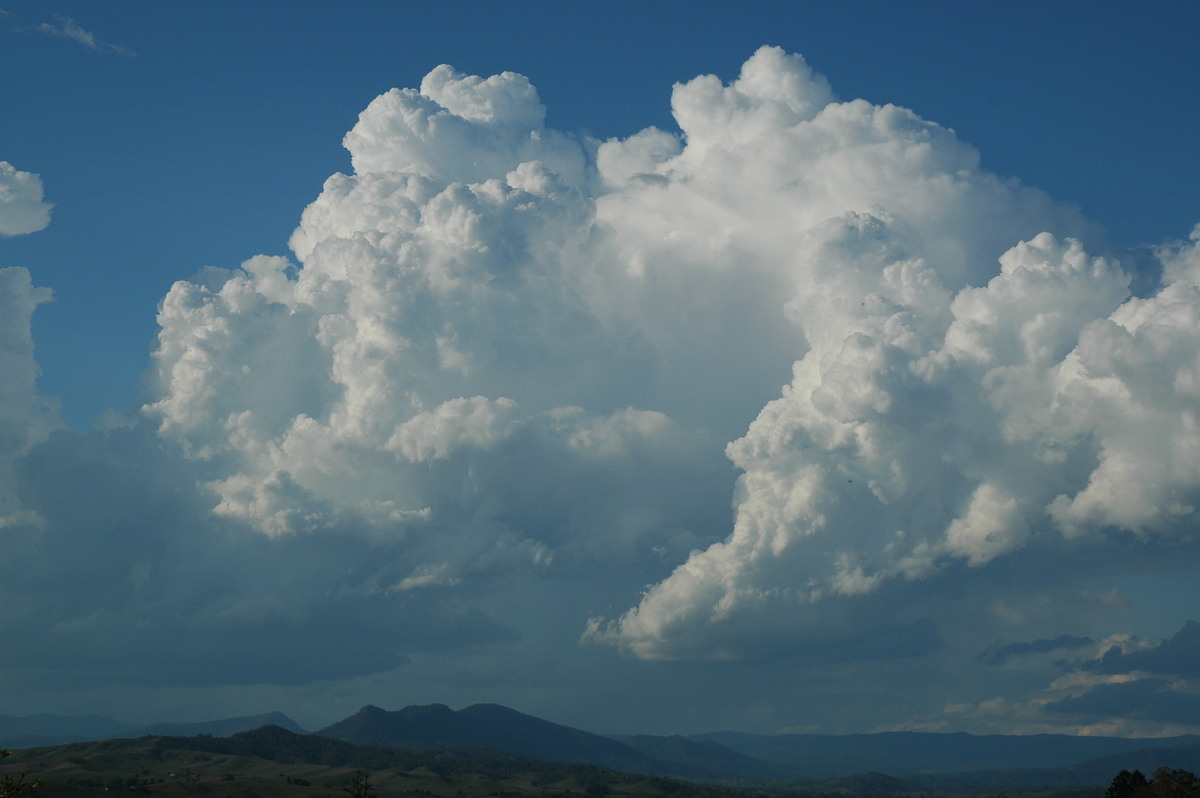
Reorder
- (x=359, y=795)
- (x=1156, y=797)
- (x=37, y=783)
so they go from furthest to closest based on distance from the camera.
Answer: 1. (x=1156, y=797)
2. (x=359, y=795)
3. (x=37, y=783)

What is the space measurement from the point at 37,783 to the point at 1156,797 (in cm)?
19980

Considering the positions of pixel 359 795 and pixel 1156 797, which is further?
pixel 1156 797

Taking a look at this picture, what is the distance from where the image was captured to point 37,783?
75.4 metres

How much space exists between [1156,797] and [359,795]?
510 ft

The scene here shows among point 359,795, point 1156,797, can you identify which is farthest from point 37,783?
point 1156,797

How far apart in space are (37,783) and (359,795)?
65.3m

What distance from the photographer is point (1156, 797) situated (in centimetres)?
19912

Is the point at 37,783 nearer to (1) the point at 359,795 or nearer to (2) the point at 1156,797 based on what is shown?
(1) the point at 359,795

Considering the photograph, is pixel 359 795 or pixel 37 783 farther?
pixel 359 795

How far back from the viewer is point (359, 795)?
444 feet

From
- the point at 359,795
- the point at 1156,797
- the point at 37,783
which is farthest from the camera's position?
the point at 1156,797

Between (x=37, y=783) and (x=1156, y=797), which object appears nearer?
(x=37, y=783)
